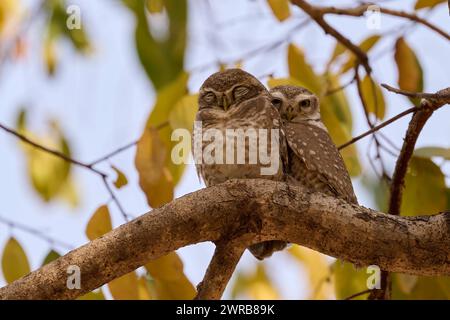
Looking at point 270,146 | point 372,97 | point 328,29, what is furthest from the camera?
point 372,97

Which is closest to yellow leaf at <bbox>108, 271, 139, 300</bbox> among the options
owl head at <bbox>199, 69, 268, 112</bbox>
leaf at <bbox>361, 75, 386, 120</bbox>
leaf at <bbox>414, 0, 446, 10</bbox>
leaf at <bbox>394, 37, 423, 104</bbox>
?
owl head at <bbox>199, 69, 268, 112</bbox>

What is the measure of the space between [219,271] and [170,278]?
2.08 feet

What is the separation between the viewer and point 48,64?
Answer: 5.68 metres

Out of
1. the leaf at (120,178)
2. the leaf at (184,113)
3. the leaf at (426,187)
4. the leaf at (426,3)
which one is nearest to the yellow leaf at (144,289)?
the leaf at (120,178)

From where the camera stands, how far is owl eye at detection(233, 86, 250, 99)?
13.3 ft

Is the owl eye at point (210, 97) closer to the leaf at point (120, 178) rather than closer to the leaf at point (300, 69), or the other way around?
the leaf at point (120, 178)

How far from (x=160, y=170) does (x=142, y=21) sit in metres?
1.08

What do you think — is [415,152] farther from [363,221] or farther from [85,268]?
[85,268]

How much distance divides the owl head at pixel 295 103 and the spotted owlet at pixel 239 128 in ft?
0.83

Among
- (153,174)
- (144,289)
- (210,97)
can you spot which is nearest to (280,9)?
(210,97)

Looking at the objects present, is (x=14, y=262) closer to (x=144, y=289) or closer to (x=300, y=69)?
(x=144, y=289)

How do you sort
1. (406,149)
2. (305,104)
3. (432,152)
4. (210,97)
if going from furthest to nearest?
1. (305,104)
2. (210,97)
3. (432,152)
4. (406,149)

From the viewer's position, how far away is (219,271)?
303 cm

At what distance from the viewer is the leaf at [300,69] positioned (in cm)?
474
